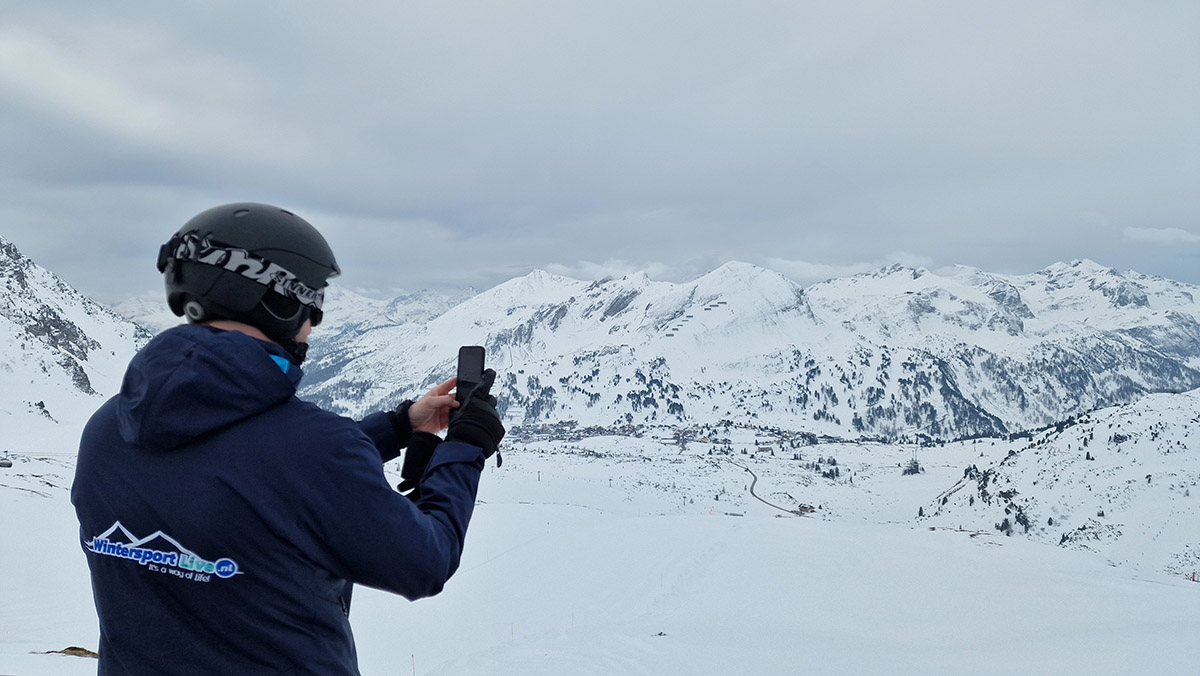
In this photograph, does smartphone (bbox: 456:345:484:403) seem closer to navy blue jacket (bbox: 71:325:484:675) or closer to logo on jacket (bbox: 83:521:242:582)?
navy blue jacket (bbox: 71:325:484:675)

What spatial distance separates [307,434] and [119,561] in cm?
78

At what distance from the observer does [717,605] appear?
20844 millimetres

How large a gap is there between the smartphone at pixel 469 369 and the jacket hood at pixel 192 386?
40.7 inches

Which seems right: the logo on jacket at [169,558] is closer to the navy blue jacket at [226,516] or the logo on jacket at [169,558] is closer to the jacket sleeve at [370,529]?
the navy blue jacket at [226,516]

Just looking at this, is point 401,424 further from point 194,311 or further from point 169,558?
point 169,558

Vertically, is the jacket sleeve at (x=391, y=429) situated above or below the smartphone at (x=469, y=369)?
below

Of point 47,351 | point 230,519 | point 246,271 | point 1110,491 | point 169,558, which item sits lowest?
point 1110,491

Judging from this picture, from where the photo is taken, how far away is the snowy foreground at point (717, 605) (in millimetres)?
13164

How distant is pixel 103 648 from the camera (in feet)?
7.40

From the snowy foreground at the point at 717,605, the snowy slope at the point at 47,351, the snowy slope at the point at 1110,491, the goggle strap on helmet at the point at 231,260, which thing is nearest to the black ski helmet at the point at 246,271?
the goggle strap on helmet at the point at 231,260

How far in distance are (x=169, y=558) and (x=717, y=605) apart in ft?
68.8

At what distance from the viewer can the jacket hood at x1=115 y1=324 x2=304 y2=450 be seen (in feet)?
6.55

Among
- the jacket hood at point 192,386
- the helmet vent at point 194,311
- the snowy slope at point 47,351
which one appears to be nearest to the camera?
the jacket hood at point 192,386

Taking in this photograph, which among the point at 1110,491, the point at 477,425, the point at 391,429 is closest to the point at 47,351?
the point at 391,429
